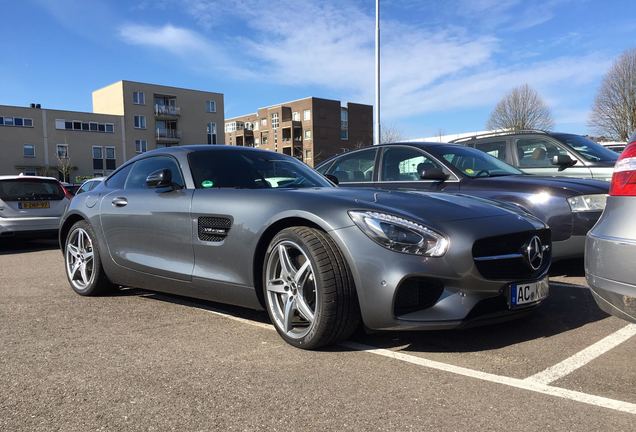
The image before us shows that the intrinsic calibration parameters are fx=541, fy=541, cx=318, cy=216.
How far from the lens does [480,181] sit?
570 cm

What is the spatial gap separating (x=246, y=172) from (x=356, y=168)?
2702mm

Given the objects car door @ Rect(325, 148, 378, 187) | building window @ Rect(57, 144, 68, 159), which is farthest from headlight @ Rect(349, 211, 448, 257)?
building window @ Rect(57, 144, 68, 159)

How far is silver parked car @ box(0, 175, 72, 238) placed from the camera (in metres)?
9.24

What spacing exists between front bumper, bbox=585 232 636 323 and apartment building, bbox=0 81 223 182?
59.6 meters

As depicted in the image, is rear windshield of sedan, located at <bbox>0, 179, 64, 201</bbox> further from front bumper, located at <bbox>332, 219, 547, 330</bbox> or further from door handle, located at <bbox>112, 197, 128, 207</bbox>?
front bumper, located at <bbox>332, 219, 547, 330</bbox>

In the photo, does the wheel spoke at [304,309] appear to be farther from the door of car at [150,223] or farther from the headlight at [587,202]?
the headlight at [587,202]

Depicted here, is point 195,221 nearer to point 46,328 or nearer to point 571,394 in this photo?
point 46,328

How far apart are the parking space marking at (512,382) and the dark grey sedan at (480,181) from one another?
2.03 meters

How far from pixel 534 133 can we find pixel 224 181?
5.44 m

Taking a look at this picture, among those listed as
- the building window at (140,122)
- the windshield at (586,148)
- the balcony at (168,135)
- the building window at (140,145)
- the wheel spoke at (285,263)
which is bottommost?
the wheel spoke at (285,263)

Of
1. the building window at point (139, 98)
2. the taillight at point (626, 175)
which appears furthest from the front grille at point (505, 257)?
the building window at point (139, 98)

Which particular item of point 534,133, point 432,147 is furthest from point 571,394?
point 534,133

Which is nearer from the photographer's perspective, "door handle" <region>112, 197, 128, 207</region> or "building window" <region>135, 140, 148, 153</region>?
"door handle" <region>112, 197, 128, 207</region>

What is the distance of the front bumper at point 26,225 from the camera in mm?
9180
